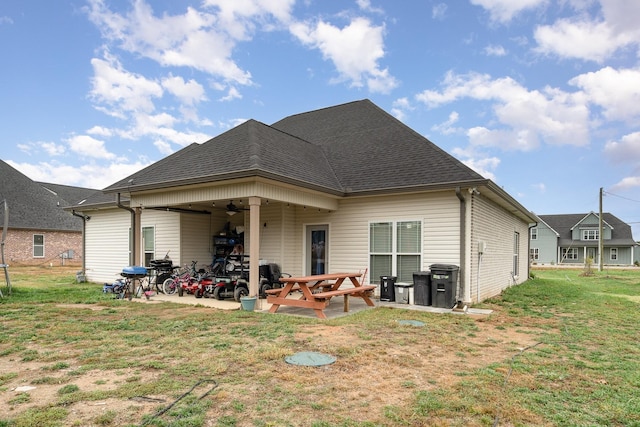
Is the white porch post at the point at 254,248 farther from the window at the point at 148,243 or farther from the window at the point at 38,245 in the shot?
the window at the point at 38,245

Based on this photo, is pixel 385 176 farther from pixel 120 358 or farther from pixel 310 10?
pixel 120 358

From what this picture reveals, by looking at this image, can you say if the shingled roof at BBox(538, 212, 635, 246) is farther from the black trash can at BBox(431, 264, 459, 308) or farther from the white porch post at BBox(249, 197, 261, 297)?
the white porch post at BBox(249, 197, 261, 297)

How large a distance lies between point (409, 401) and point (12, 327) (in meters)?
6.91

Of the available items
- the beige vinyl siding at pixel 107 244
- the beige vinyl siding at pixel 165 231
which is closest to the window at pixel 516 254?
the beige vinyl siding at pixel 165 231

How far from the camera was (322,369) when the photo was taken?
4.39 m

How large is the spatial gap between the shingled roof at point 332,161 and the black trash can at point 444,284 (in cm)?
195

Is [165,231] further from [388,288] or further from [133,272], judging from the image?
[388,288]

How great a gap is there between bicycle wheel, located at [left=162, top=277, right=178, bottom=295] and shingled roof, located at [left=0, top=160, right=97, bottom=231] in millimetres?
19075

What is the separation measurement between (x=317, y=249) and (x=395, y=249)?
101 inches

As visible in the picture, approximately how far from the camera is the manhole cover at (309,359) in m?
4.57

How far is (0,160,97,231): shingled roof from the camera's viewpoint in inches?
990

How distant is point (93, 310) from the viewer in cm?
855

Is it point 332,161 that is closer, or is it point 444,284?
point 444,284

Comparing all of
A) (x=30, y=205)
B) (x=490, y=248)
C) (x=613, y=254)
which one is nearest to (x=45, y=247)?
(x=30, y=205)
